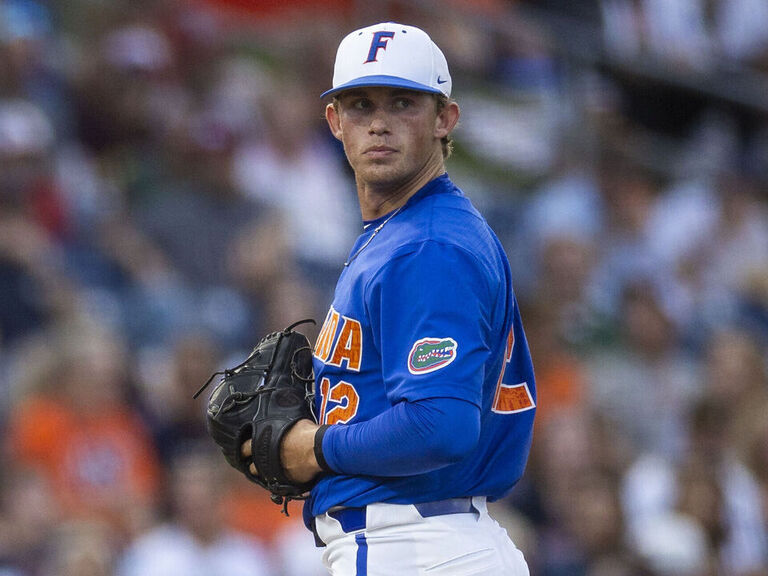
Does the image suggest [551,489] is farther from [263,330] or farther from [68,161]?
[68,161]

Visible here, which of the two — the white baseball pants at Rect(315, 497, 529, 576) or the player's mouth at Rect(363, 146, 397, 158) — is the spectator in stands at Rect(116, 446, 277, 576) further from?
the player's mouth at Rect(363, 146, 397, 158)

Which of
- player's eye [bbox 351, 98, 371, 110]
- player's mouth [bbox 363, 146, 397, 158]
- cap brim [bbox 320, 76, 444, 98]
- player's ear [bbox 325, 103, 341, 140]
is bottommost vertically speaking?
player's mouth [bbox 363, 146, 397, 158]

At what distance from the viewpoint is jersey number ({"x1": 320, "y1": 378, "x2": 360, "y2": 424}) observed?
3.27 m

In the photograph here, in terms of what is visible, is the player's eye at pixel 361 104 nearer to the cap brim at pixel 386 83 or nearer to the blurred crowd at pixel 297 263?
the cap brim at pixel 386 83

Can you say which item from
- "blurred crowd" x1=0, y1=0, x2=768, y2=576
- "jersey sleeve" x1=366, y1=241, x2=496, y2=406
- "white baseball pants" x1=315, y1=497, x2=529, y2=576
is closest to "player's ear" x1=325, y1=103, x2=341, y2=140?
"jersey sleeve" x1=366, y1=241, x2=496, y2=406

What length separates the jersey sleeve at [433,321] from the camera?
3.00m

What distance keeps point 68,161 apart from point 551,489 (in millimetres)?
3661

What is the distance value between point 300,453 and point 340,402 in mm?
168

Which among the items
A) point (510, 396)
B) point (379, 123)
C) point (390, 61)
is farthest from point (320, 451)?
point (390, 61)

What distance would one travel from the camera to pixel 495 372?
331cm

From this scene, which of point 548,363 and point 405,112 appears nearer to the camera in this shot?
point 405,112

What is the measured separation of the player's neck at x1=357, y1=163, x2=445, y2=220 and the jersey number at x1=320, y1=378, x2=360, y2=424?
1.60 ft

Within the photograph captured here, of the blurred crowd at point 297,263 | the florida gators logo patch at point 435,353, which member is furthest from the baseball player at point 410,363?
the blurred crowd at point 297,263

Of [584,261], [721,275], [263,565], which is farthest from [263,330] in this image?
[721,275]
